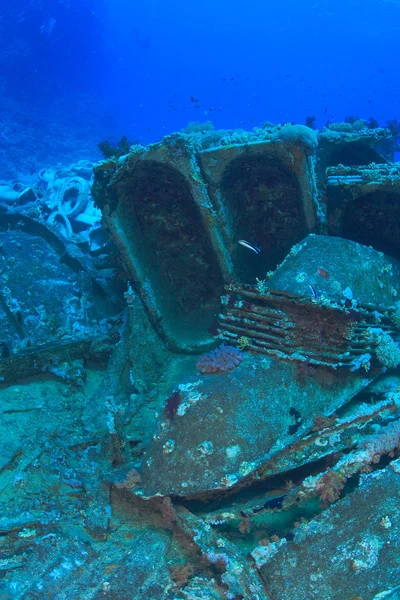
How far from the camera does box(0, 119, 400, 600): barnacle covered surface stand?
303 cm

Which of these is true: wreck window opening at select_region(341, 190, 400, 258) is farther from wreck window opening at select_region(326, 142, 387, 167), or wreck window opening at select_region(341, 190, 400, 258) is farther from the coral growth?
the coral growth

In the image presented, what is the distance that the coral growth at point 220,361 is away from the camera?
397cm

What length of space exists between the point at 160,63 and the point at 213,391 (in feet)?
240

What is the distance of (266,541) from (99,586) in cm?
130

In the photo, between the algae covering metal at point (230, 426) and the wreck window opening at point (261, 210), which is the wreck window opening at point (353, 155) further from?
the algae covering metal at point (230, 426)

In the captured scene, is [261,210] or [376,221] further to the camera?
[261,210]

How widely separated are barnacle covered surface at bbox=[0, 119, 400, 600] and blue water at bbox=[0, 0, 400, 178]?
511 inches

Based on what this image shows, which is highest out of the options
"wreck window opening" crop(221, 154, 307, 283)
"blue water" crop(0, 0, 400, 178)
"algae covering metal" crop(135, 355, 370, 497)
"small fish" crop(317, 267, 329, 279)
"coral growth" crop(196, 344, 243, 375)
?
"blue water" crop(0, 0, 400, 178)

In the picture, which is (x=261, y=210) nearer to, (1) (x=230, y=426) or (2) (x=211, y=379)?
(2) (x=211, y=379)

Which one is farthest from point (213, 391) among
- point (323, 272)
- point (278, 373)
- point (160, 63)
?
point (160, 63)

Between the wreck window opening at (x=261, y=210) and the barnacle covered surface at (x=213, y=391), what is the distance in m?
0.03

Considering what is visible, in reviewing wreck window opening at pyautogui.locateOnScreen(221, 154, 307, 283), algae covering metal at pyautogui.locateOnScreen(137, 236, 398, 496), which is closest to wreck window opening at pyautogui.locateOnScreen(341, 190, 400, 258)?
wreck window opening at pyautogui.locateOnScreen(221, 154, 307, 283)

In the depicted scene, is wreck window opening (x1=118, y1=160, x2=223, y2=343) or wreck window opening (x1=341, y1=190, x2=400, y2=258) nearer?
wreck window opening (x1=341, y1=190, x2=400, y2=258)

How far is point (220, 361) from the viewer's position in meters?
4.00
